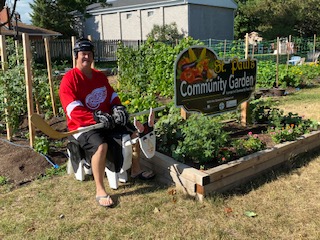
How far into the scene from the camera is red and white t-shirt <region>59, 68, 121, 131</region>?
3420 millimetres

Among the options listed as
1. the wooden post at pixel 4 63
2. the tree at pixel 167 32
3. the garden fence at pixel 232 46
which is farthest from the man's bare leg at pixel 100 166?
the tree at pixel 167 32

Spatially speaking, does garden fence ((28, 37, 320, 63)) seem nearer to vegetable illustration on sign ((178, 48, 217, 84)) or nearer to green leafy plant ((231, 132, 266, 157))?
vegetable illustration on sign ((178, 48, 217, 84))

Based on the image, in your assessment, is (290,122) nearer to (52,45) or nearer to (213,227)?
(213,227)

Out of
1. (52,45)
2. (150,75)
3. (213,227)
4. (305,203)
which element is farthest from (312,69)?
(52,45)

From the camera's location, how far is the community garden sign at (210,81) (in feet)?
13.3

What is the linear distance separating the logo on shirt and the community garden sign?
882 millimetres

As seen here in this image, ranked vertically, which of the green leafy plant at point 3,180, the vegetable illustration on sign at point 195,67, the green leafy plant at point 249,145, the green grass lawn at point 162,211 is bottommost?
the green grass lawn at point 162,211

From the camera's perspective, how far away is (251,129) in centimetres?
488

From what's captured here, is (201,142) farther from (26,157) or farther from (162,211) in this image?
(26,157)

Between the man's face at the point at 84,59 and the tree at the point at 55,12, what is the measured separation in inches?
1181

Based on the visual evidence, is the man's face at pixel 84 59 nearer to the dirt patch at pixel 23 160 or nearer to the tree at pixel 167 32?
the dirt patch at pixel 23 160

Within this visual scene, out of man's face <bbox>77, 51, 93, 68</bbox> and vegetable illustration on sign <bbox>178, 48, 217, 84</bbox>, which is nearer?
man's face <bbox>77, 51, 93, 68</bbox>

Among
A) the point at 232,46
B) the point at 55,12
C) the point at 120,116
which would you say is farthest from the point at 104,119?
the point at 55,12

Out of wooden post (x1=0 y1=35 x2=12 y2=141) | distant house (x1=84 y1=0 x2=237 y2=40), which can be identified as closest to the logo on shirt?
wooden post (x1=0 y1=35 x2=12 y2=141)
